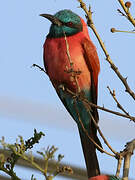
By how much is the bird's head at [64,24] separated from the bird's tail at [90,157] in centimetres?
58

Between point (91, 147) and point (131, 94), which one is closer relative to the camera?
point (131, 94)

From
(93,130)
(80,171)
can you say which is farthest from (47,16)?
(80,171)

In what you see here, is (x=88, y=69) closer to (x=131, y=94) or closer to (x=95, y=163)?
(x=95, y=163)

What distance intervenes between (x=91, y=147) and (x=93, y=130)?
0.10m

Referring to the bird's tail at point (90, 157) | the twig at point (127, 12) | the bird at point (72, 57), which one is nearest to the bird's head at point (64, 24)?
the bird at point (72, 57)

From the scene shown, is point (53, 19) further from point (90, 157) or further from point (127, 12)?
point (127, 12)

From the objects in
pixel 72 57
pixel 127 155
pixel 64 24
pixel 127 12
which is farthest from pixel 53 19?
pixel 127 155

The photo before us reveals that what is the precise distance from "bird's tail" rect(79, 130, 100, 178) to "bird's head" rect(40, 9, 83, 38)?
58 centimetres

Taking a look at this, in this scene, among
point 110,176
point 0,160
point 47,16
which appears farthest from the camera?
point 47,16

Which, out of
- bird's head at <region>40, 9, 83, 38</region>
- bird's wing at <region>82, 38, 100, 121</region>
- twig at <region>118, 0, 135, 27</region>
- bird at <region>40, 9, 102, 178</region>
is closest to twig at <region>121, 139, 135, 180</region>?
twig at <region>118, 0, 135, 27</region>

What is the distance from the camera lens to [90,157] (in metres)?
2.63

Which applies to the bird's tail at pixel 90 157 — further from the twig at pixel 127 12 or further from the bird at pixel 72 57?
the twig at pixel 127 12

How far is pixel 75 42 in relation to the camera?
255 cm

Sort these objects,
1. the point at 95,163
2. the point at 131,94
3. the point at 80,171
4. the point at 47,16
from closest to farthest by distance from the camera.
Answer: the point at 131,94
the point at 47,16
the point at 95,163
the point at 80,171
